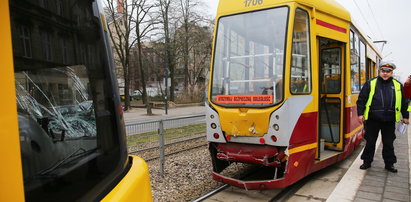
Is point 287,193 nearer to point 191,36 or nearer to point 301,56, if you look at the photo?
point 301,56

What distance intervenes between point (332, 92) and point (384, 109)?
1.19 metres

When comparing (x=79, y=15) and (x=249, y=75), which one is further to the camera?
(x=249, y=75)

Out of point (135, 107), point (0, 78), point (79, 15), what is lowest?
point (135, 107)

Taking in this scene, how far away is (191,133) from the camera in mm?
7562

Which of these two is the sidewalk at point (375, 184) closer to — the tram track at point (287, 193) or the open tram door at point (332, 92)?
the tram track at point (287, 193)

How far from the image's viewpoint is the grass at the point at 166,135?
6068 mm

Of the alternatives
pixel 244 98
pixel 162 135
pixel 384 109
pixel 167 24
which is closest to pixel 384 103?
pixel 384 109

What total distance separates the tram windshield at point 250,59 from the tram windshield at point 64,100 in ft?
10.2

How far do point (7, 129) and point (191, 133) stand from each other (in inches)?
260

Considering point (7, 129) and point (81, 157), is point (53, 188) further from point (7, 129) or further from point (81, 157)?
point (7, 129)

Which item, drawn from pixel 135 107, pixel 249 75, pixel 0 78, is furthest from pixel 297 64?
pixel 135 107

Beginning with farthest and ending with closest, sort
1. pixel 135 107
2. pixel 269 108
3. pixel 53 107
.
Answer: pixel 135 107 → pixel 269 108 → pixel 53 107

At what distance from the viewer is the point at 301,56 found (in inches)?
187

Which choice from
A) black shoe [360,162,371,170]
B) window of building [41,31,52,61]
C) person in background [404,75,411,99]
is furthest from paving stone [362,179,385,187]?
window of building [41,31,52,61]
